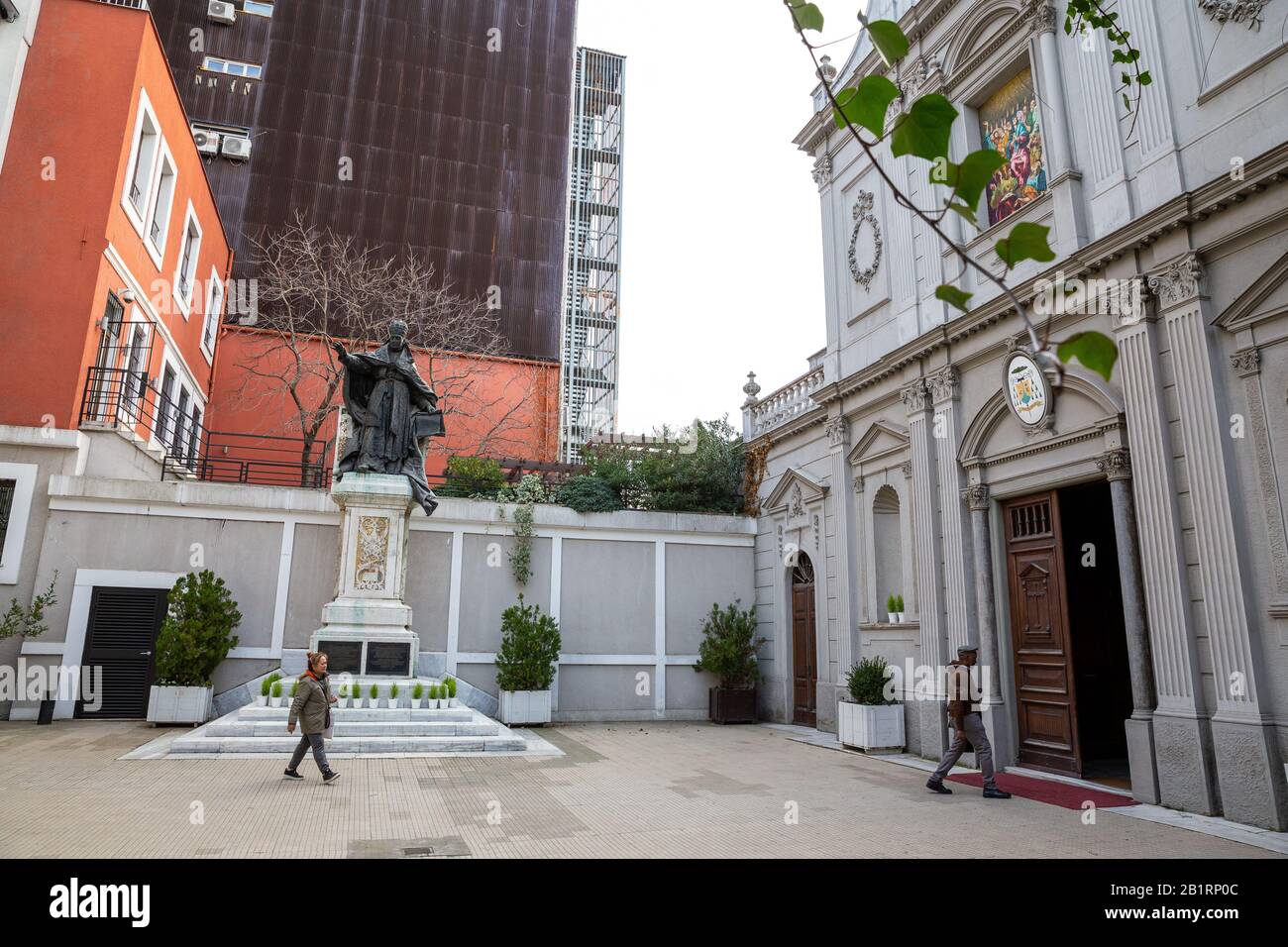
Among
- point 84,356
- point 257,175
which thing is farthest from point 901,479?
point 257,175

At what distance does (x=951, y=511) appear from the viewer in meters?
12.2

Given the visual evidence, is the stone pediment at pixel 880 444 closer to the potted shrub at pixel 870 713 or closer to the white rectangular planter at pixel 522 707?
the potted shrub at pixel 870 713

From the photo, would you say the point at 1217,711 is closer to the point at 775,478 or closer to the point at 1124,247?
the point at 1124,247

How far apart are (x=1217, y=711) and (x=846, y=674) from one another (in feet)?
21.6

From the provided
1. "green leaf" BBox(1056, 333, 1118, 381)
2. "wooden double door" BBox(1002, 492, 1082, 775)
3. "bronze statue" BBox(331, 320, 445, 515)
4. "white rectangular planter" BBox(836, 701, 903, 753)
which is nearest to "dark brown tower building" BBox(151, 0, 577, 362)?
"bronze statue" BBox(331, 320, 445, 515)

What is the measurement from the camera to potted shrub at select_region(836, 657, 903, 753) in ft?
40.6

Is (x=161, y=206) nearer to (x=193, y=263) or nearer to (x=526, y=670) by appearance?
(x=193, y=263)

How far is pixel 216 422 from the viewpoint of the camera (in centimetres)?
2292

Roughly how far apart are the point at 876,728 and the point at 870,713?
235 millimetres

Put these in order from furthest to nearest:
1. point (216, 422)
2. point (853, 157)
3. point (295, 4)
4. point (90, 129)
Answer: point (295, 4) → point (216, 422) → point (853, 157) → point (90, 129)

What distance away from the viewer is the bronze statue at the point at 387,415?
13625 millimetres

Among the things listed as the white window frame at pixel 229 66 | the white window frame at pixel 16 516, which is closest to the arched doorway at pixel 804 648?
the white window frame at pixel 16 516

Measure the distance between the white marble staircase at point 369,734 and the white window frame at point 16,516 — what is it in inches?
220

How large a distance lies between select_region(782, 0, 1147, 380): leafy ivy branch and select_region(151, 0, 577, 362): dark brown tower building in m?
25.3
